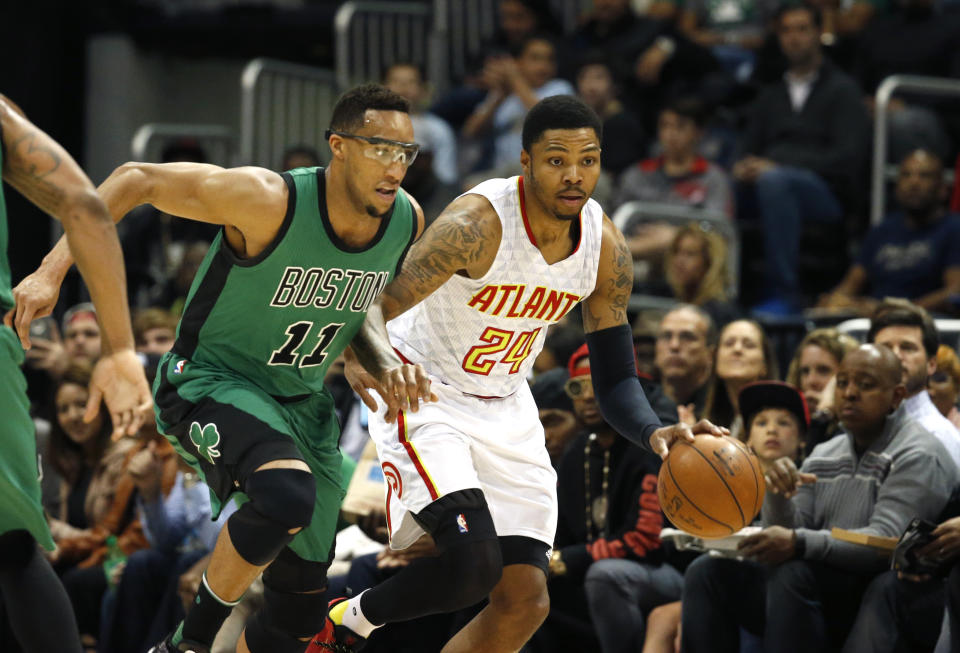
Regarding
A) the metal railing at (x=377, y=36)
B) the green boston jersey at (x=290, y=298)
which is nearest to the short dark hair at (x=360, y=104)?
the green boston jersey at (x=290, y=298)

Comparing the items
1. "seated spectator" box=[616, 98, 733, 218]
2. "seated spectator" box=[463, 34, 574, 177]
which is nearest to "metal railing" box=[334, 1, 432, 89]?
"seated spectator" box=[463, 34, 574, 177]

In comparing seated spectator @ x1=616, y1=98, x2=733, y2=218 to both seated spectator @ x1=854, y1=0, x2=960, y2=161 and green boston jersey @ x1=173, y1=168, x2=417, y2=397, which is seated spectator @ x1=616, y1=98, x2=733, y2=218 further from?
green boston jersey @ x1=173, y1=168, x2=417, y2=397

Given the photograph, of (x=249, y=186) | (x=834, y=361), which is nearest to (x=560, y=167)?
(x=249, y=186)

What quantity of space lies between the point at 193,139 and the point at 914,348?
7.56m

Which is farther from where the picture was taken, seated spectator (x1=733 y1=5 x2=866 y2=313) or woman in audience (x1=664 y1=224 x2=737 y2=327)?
seated spectator (x1=733 y1=5 x2=866 y2=313)

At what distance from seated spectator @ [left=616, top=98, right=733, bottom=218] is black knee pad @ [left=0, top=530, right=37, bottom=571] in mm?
6246

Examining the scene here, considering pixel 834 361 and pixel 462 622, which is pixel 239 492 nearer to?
pixel 462 622

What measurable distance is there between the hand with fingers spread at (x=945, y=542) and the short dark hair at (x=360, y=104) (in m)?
2.54

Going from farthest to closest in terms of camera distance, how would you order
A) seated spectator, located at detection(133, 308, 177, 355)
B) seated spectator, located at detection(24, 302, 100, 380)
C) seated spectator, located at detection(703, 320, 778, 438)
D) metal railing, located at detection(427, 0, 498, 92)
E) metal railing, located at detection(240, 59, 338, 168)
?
metal railing, located at detection(427, 0, 498, 92) → metal railing, located at detection(240, 59, 338, 168) → seated spectator, located at detection(24, 302, 100, 380) → seated spectator, located at detection(133, 308, 177, 355) → seated spectator, located at detection(703, 320, 778, 438)

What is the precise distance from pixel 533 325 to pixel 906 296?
4.45 meters

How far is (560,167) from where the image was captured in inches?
197

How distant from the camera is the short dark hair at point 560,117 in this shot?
16.4 ft

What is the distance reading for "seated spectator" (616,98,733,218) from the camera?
374 inches

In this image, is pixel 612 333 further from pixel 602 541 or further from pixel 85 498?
pixel 85 498
